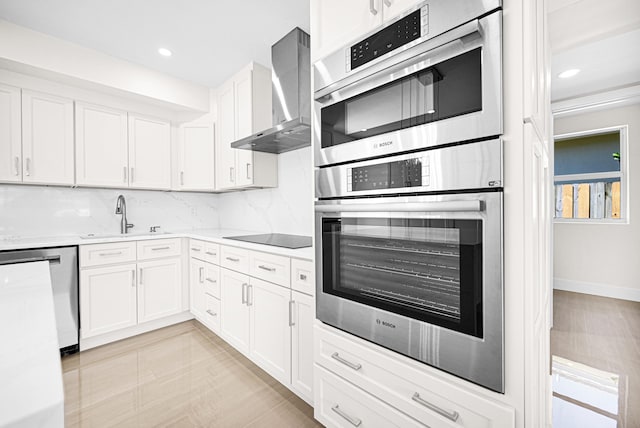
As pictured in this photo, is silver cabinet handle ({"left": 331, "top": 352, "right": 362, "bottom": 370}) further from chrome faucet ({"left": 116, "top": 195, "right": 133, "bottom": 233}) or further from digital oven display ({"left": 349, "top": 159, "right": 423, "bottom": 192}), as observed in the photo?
chrome faucet ({"left": 116, "top": 195, "right": 133, "bottom": 233})

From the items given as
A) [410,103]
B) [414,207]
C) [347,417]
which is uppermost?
[410,103]

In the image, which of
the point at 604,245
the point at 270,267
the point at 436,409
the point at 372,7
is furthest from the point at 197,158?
the point at 604,245

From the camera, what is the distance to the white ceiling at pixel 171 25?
2018mm

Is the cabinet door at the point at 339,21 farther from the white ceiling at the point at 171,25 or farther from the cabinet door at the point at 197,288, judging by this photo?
the cabinet door at the point at 197,288

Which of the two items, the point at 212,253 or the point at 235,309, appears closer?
the point at 235,309

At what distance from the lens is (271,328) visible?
1.92 meters

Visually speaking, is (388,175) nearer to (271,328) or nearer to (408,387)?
(408,387)

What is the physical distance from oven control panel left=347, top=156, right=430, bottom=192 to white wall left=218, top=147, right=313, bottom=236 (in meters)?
1.25

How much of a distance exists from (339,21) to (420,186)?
878 mm

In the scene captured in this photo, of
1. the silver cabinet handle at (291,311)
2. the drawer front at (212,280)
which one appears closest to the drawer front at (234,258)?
the drawer front at (212,280)

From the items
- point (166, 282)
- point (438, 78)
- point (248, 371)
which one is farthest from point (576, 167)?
point (166, 282)

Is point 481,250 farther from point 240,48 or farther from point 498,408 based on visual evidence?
point 240,48

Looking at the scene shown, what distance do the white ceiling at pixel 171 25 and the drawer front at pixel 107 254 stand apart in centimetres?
172

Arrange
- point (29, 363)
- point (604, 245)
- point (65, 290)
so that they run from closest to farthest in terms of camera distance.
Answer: point (29, 363) < point (65, 290) < point (604, 245)
